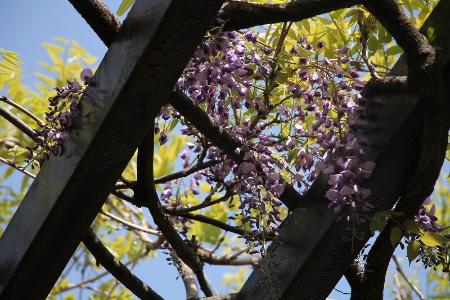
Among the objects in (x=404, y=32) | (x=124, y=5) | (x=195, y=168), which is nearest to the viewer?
(x=404, y=32)

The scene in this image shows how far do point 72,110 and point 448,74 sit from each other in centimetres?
53

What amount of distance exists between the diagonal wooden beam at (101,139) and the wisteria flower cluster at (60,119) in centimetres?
1

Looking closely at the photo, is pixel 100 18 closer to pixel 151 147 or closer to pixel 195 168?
pixel 151 147

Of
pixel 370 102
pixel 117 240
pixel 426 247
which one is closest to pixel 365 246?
pixel 426 247

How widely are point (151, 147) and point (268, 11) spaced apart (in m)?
0.30

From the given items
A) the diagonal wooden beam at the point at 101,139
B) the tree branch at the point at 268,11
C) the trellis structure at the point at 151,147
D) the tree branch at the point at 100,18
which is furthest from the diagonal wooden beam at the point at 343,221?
the tree branch at the point at 100,18

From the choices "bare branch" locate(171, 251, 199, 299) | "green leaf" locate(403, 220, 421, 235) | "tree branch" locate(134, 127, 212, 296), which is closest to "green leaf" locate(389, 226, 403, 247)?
"green leaf" locate(403, 220, 421, 235)

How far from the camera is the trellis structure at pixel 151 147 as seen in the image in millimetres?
1010

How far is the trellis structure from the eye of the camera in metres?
1.01

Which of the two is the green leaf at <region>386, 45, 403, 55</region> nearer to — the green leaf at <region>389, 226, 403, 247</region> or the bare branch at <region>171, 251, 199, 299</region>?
the green leaf at <region>389, 226, 403, 247</region>

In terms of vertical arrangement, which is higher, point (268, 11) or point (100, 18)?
point (268, 11)

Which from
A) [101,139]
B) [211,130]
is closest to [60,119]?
[101,139]

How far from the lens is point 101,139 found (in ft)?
3.49

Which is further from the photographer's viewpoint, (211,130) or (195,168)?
(195,168)
